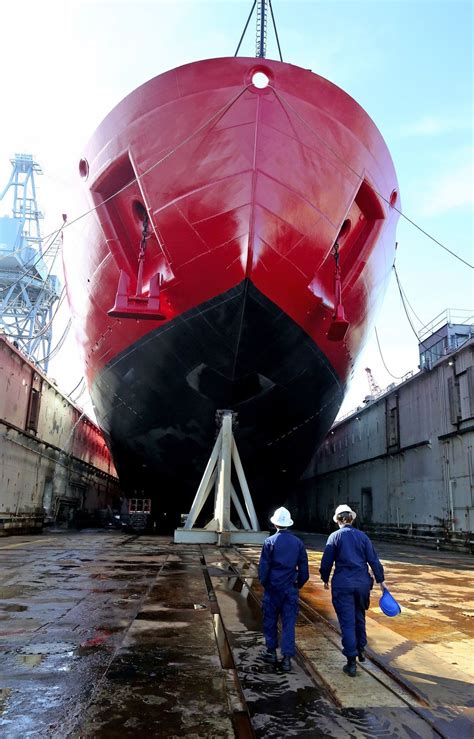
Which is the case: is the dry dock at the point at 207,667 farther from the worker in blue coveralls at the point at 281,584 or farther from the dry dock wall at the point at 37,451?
the dry dock wall at the point at 37,451

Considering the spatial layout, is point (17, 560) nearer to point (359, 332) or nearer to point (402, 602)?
point (402, 602)

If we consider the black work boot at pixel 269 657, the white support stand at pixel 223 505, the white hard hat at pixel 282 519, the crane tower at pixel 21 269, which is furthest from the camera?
the crane tower at pixel 21 269

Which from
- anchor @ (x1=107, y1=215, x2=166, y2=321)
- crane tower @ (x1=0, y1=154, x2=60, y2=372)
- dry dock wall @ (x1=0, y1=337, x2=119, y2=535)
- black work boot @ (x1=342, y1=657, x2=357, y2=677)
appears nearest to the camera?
black work boot @ (x1=342, y1=657, x2=357, y2=677)

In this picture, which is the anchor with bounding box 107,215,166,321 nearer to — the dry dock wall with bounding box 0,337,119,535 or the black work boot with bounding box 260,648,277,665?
the black work boot with bounding box 260,648,277,665

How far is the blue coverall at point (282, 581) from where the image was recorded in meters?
3.24

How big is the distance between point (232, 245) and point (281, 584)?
19.4 ft

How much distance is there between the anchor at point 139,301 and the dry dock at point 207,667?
13.1 ft

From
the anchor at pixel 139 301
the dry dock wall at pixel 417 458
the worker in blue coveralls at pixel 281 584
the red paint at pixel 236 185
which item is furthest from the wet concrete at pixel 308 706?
the dry dock wall at pixel 417 458

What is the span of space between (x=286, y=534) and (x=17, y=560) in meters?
6.09

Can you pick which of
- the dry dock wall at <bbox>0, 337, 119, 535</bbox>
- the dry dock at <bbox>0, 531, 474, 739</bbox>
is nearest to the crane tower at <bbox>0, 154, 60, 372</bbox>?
the dry dock wall at <bbox>0, 337, 119, 535</bbox>

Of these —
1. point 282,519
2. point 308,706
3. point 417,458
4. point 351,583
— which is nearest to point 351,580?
point 351,583

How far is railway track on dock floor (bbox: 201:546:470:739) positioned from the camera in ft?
7.62

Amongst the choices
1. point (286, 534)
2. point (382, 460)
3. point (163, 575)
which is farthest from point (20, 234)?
point (286, 534)

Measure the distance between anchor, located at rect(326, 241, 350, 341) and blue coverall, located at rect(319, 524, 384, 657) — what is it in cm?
572
